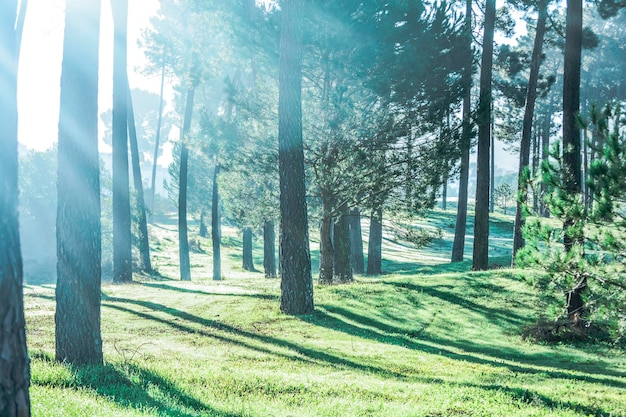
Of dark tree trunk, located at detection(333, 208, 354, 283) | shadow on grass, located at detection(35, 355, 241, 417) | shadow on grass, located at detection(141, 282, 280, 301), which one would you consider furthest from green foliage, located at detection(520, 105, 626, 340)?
dark tree trunk, located at detection(333, 208, 354, 283)

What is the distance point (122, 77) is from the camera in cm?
2114

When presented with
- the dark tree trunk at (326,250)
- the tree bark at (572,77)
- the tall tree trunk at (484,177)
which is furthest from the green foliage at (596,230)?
Result: the tall tree trunk at (484,177)

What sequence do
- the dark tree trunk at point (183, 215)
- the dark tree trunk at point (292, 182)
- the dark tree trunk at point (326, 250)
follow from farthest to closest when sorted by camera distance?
the dark tree trunk at point (183, 215), the dark tree trunk at point (326, 250), the dark tree trunk at point (292, 182)

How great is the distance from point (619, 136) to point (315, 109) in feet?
33.9

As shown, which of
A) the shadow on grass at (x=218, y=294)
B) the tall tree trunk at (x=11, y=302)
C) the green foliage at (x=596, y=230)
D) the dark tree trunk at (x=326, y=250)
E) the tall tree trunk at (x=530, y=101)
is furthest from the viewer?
the tall tree trunk at (x=530, y=101)

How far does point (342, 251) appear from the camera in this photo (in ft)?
65.9

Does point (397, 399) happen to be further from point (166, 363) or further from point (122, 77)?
point (122, 77)

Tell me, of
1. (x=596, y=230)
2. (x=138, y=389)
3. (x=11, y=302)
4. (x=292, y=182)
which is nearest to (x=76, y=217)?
(x=138, y=389)

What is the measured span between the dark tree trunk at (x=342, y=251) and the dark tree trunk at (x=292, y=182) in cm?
716

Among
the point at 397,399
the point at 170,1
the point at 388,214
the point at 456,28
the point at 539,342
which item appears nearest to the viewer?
the point at 397,399

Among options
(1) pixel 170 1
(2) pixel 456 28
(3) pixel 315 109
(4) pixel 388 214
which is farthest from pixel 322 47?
(1) pixel 170 1

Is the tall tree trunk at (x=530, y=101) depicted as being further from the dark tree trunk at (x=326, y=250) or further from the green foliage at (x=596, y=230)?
the green foliage at (x=596, y=230)

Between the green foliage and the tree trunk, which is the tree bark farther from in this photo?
the tree trunk

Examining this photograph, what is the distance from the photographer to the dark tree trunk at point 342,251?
1994 centimetres
